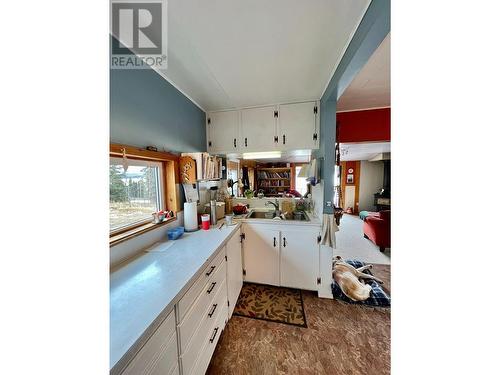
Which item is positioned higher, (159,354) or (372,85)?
(372,85)

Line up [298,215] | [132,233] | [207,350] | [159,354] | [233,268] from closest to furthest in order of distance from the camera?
[159,354], [207,350], [132,233], [233,268], [298,215]

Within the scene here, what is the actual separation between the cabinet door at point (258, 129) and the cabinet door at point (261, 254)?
1.01 metres

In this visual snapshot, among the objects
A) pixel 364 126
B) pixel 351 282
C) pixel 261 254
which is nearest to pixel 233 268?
pixel 261 254

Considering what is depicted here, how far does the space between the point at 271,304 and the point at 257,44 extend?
7.79 feet

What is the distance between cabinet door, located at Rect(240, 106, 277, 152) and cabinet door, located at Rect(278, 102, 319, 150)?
10 centimetres

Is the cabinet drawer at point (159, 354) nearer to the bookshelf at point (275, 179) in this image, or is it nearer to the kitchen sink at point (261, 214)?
the kitchen sink at point (261, 214)

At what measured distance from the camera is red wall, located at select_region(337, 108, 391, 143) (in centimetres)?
239

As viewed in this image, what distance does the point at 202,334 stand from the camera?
1.10 metres

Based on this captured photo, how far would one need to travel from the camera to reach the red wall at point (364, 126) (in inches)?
94.2

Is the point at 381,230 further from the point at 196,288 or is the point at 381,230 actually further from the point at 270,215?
the point at 196,288
